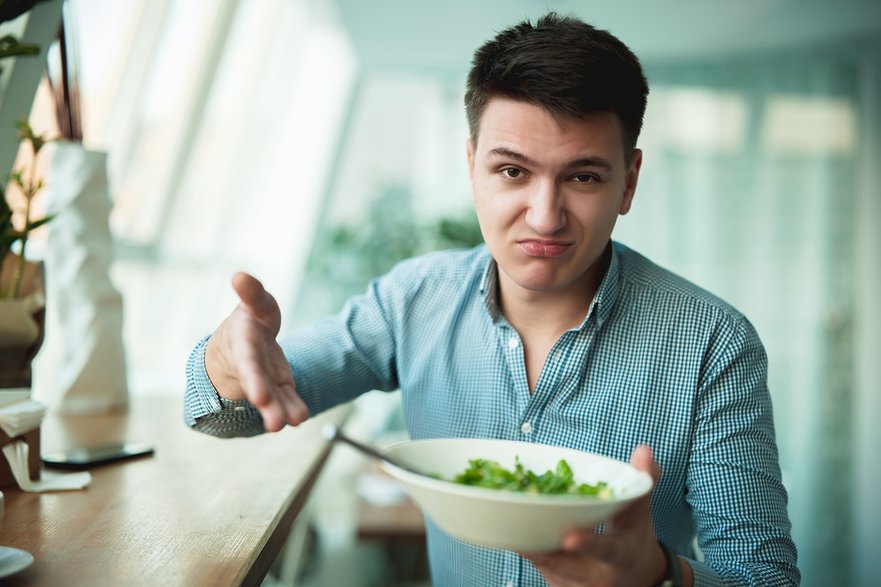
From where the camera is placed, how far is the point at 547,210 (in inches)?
48.4

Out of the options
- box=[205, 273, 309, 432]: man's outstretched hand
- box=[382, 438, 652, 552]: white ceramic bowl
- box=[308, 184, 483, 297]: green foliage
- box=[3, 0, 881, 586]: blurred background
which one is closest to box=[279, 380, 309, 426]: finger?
box=[205, 273, 309, 432]: man's outstretched hand

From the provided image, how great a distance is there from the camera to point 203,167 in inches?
178

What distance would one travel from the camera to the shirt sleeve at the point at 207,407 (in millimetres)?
1229

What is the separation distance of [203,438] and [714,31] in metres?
4.34

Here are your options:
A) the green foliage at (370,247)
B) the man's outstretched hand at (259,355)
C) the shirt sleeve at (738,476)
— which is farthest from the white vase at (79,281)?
the green foliage at (370,247)

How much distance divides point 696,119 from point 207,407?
Answer: 5135 mm

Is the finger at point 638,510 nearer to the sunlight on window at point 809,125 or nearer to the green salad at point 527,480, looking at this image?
the green salad at point 527,480

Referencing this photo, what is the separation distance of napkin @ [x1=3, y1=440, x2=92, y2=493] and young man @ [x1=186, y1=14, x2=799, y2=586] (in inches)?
8.8

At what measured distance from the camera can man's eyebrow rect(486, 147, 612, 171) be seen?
1.25 metres

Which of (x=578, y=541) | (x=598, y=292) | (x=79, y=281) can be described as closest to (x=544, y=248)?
(x=598, y=292)

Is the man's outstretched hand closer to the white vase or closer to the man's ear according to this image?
the man's ear

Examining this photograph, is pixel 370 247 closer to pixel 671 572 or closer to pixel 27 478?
pixel 27 478

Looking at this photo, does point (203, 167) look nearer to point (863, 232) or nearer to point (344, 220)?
point (344, 220)

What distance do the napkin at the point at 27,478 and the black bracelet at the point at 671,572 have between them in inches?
36.0
